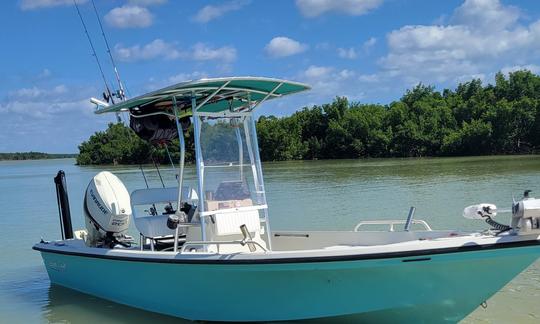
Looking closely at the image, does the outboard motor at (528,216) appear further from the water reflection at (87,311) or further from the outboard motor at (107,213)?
the outboard motor at (107,213)

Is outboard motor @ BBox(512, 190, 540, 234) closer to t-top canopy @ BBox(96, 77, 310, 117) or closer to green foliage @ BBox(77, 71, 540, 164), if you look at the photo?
t-top canopy @ BBox(96, 77, 310, 117)

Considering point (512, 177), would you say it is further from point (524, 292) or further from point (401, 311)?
point (401, 311)

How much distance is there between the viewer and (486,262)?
18.4 ft

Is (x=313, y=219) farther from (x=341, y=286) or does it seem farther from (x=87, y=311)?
(x=341, y=286)

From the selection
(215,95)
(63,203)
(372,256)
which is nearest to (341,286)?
(372,256)

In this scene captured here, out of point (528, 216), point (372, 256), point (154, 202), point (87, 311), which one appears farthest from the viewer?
point (87, 311)

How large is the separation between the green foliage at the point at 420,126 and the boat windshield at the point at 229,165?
5055 centimetres

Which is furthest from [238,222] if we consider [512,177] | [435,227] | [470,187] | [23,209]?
[512,177]

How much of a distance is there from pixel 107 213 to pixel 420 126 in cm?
6284

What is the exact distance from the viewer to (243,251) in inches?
283

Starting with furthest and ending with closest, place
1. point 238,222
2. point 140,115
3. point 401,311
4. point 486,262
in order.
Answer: point 140,115 < point 238,222 < point 401,311 < point 486,262

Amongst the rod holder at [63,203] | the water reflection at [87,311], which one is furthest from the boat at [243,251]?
the rod holder at [63,203]

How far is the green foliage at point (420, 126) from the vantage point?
57906 mm

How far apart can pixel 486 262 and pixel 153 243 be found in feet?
14.2
